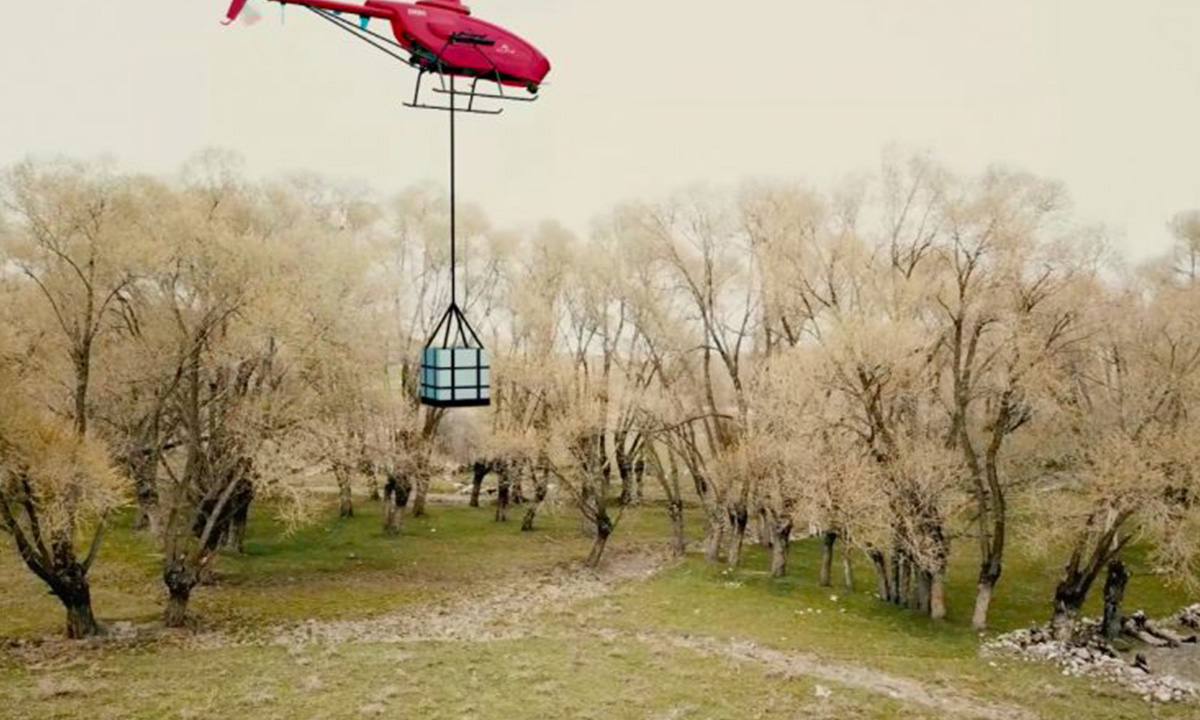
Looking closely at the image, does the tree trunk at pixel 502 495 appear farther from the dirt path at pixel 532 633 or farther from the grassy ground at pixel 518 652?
the dirt path at pixel 532 633

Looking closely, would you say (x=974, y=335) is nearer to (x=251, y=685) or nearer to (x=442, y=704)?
(x=442, y=704)

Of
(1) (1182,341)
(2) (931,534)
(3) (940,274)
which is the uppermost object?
(3) (940,274)

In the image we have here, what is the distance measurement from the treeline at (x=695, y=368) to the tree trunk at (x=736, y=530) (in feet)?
0.42

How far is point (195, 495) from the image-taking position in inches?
808

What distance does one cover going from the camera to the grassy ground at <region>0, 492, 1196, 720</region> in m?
15.1

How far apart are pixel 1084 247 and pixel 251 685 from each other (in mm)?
19558

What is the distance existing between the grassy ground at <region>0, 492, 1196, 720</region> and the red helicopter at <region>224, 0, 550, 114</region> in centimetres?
1016

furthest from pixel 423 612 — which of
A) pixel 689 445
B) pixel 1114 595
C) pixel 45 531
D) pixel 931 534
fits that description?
pixel 1114 595

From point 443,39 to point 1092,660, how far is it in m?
18.3

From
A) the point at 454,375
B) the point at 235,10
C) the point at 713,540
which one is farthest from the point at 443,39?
the point at 713,540

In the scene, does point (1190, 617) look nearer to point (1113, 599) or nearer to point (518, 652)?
point (1113, 599)

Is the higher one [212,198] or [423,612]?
[212,198]

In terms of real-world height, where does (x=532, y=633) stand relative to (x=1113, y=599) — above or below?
below

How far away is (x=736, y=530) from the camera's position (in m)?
27.3
